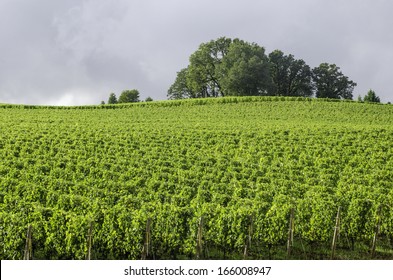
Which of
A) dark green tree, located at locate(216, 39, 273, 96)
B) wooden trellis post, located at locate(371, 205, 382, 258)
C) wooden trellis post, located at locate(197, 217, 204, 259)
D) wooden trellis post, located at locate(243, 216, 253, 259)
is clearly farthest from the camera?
dark green tree, located at locate(216, 39, 273, 96)

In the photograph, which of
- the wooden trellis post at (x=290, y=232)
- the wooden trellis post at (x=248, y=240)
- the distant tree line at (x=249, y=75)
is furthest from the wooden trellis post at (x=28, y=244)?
the distant tree line at (x=249, y=75)

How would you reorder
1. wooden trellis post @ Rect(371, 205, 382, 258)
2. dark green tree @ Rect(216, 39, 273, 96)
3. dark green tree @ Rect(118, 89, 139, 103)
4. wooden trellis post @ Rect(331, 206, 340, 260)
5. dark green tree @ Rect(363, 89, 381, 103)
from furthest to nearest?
1. dark green tree @ Rect(118, 89, 139, 103)
2. dark green tree @ Rect(363, 89, 381, 103)
3. dark green tree @ Rect(216, 39, 273, 96)
4. wooden trellis post @ Rect(371, 205, 382, 258)
5. wooden trellis post @ Rect(331, 206, 340, 260)

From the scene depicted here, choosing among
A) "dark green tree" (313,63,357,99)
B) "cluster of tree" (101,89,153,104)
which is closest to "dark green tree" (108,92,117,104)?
"cluster of tree" (101,89,153,104)

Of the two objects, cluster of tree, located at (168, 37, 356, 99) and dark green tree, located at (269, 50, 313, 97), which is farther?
dark green tree, located at (269, 50, 313, 97)

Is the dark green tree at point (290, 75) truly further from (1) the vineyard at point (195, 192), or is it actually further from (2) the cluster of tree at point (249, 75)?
(1) the vineyard at point (195, 192)

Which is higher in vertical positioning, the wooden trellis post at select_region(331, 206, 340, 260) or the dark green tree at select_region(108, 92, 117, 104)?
the dark green tree at select_region(108, 92, 117, 104)

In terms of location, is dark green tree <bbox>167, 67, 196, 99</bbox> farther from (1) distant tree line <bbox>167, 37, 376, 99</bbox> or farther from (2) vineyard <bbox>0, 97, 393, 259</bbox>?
(2) vineyard <bbox>0, 97, 393, 259</bbox>

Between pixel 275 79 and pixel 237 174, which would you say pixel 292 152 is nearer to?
pixel 237 174

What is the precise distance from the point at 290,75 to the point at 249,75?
18.2m

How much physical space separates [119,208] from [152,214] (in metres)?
1.24

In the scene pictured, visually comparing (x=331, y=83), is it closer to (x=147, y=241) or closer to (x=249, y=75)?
(x=249, y=75)

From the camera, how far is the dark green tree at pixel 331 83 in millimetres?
85875

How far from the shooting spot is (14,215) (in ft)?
43.6

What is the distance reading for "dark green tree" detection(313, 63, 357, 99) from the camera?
282 feet
